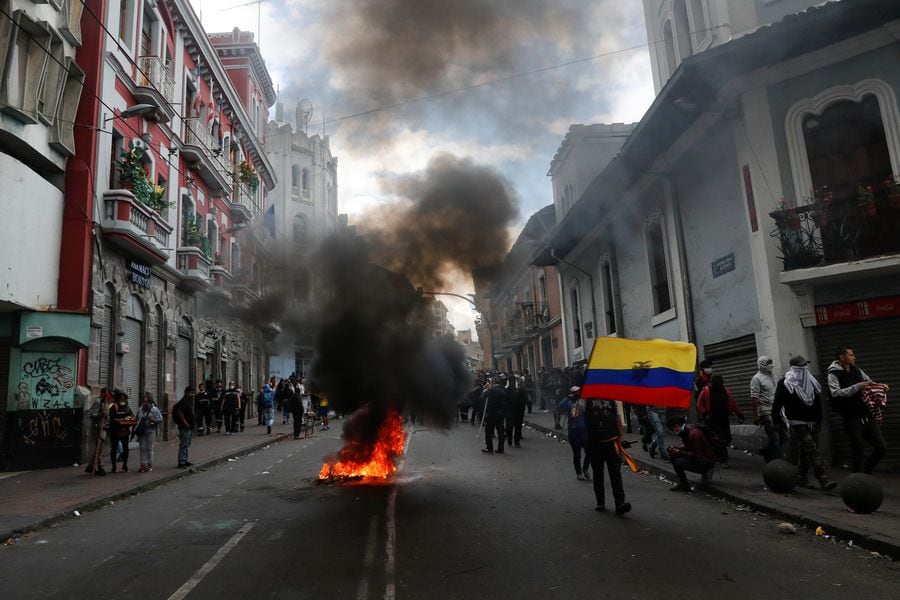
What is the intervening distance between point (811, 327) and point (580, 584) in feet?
25.7

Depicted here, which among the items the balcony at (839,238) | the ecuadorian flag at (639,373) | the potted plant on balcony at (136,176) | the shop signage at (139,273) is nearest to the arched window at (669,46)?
the balcony at (839,238)

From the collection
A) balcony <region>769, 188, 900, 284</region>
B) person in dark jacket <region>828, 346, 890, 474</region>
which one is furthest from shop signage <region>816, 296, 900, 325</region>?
person in dark jacket <region>828, 346, 890, 474</region>

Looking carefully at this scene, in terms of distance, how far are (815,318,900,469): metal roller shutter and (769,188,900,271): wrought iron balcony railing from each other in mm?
1189

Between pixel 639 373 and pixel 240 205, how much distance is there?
20461mm

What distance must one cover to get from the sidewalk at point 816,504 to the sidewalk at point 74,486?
28.6 ft

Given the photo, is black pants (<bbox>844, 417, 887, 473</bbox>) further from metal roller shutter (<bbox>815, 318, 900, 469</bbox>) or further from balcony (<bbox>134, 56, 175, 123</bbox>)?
balcony (<bbox>134, 56, 175, 123</bbox>)

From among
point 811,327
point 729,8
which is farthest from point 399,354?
point 729,8

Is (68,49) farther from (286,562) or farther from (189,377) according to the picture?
(286,562)

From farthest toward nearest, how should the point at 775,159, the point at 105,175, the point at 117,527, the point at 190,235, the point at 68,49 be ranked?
the point at 190,235 < the point at 105,175 < the point at 68,49 < the point at 775,159 < the point at 117,527

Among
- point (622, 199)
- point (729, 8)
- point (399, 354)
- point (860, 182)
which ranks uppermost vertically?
point (729, 8)

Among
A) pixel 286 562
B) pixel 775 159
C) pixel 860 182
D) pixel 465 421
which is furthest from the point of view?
pixel 465 421

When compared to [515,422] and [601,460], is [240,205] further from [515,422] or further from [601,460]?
[601,460]

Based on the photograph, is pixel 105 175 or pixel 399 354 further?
pixel 105 175

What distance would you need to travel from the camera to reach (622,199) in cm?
1731
